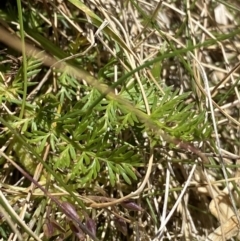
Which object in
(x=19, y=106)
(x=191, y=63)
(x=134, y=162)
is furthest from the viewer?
(x=191, y=63)

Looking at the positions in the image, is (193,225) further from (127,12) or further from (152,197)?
(127,12)

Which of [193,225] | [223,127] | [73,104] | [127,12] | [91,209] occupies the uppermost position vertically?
[127,12]

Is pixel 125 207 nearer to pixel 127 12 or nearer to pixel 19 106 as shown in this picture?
pixel 19 106

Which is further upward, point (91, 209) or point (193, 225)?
point (91, 209)

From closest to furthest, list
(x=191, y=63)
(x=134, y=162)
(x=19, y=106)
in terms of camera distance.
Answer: (x=134, y=162), (x=19, y=106), (x=191, y=63)

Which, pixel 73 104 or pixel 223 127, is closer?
pixel 73 104

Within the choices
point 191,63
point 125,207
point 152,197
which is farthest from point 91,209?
point 191,63
